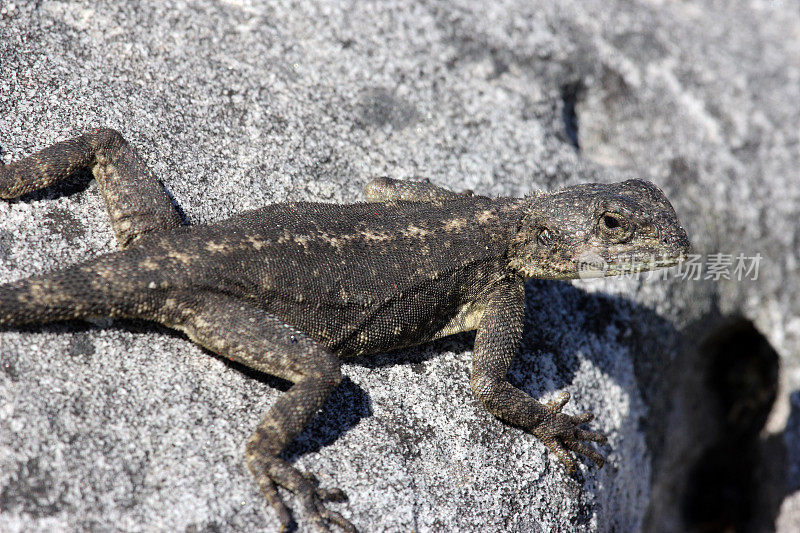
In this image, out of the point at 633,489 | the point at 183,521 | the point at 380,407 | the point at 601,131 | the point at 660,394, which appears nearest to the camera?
the point at 183,521

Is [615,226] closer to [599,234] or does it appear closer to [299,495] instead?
[599,234]

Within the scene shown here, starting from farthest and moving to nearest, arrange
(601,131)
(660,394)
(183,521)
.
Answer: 1. (601,131)
2. (660,394)
3. (183,521)

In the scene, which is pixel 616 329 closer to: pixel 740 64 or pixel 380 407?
pixel 380 407

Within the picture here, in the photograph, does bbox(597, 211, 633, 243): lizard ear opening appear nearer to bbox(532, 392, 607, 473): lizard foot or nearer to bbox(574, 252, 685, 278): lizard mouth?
bbox(574, 252, 685, 278): lizard mouth

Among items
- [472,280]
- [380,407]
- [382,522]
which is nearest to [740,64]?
[472,280]

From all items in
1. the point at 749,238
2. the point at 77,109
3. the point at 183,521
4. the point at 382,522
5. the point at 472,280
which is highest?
the point at 749,238

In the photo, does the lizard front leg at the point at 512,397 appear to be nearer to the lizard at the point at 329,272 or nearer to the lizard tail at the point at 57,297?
the lizard at the point at 329,272

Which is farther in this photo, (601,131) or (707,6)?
(707,6)
